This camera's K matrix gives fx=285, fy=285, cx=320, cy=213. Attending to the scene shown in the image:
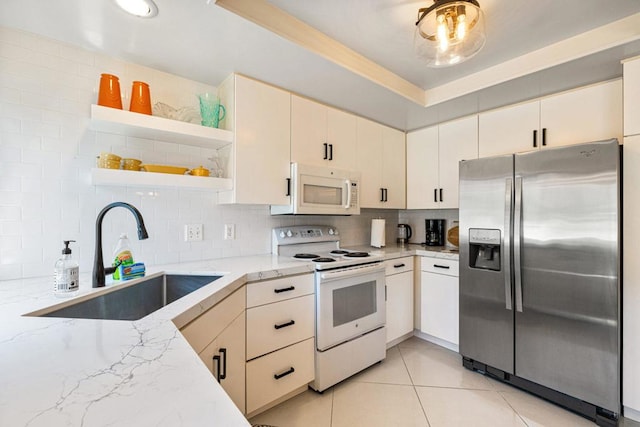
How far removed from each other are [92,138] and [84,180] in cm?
25

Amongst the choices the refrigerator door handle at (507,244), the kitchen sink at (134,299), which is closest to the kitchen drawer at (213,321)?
the kitchen sink at (134,299)

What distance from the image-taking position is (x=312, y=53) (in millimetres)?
1700

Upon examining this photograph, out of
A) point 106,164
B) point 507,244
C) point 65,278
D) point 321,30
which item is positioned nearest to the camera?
point 65,278

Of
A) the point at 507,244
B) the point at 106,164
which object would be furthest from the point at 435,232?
A: the point at 106,164

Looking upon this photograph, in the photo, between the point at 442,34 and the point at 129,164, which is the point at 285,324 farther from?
the point at 442,34

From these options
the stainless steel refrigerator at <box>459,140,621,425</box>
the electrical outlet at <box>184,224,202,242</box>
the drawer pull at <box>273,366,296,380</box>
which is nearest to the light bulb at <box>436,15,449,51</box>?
the stainless steel refrigerator at <box>459,140,621,425</box>

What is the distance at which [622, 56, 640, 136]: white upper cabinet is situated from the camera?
1639 mm

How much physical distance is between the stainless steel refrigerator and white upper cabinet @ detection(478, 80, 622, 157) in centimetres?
52

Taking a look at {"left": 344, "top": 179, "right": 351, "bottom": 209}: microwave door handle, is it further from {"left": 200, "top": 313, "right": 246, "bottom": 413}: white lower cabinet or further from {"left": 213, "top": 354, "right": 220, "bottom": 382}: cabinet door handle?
{"left": 213, "top": 354, "right": 220, "bottom": 382}: cabinet door handle

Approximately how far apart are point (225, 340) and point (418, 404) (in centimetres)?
134

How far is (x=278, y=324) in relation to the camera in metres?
1.74

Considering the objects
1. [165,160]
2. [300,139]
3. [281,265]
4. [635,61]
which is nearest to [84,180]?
[165,160]

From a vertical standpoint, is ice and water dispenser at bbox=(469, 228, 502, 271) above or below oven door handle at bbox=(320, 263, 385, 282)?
above

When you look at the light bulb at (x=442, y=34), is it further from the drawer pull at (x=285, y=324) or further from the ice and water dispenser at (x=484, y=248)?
the drawer pull at (x=285, y=324)
